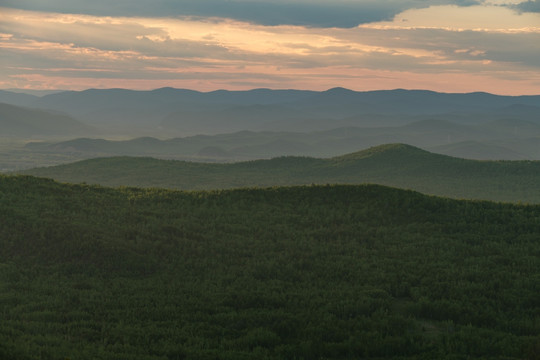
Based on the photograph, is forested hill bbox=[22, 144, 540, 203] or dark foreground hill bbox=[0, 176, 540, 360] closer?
dark foreground hill bbox=[0, 176, 540, 360]

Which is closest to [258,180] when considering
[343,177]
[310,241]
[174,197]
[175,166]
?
[343,177]

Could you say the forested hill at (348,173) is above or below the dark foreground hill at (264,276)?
below

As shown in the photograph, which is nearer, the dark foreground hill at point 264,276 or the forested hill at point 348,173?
the dark foreground hill at point 264,276

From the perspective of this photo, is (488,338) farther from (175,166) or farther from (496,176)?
(175,166)

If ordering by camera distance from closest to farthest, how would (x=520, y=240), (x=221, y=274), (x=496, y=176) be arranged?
(x=221, y=274) → (x=520, y=240) → (x=496, y=176)

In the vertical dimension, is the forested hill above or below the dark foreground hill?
below
